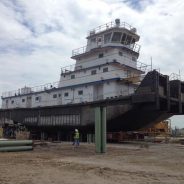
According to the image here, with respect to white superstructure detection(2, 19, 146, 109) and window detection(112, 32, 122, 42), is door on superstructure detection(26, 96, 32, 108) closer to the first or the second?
white superstructure detection(2, 19, 146, 109)

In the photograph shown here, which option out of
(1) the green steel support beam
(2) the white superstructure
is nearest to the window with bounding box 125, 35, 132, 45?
(2) the white superstructure

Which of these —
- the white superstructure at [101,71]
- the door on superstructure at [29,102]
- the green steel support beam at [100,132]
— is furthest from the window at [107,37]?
the green steel support beam at [100,132]

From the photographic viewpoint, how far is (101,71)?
2978 centimetres

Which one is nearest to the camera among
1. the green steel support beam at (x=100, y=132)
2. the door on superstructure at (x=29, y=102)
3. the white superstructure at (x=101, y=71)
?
the green steel support beam at (x=100, y=132)

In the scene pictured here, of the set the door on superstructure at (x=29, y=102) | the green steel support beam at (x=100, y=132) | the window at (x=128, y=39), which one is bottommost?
the green steel support beam at (x=100, y=132)

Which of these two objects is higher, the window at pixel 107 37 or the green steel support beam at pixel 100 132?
the window at pixel 107 37

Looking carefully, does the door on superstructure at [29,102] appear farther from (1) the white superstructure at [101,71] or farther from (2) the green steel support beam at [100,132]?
(2) the green steel support beam at [100,132]

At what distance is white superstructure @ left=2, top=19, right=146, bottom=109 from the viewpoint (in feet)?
94.3

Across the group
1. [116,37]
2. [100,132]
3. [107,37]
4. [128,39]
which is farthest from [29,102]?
[100,132]

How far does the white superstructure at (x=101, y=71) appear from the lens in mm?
28750

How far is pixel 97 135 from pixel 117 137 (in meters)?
10.8

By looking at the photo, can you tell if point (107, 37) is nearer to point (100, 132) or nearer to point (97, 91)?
point (97, 91)

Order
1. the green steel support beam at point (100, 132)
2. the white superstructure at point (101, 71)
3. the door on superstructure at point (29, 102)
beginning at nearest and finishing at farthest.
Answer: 1. the green steel support beam at point (100, 132)
2. the white superstructure at point (101, 71)
3. the door on superstructure at point (29, 102)

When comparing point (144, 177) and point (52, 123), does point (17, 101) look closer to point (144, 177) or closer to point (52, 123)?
point (52, 123)
